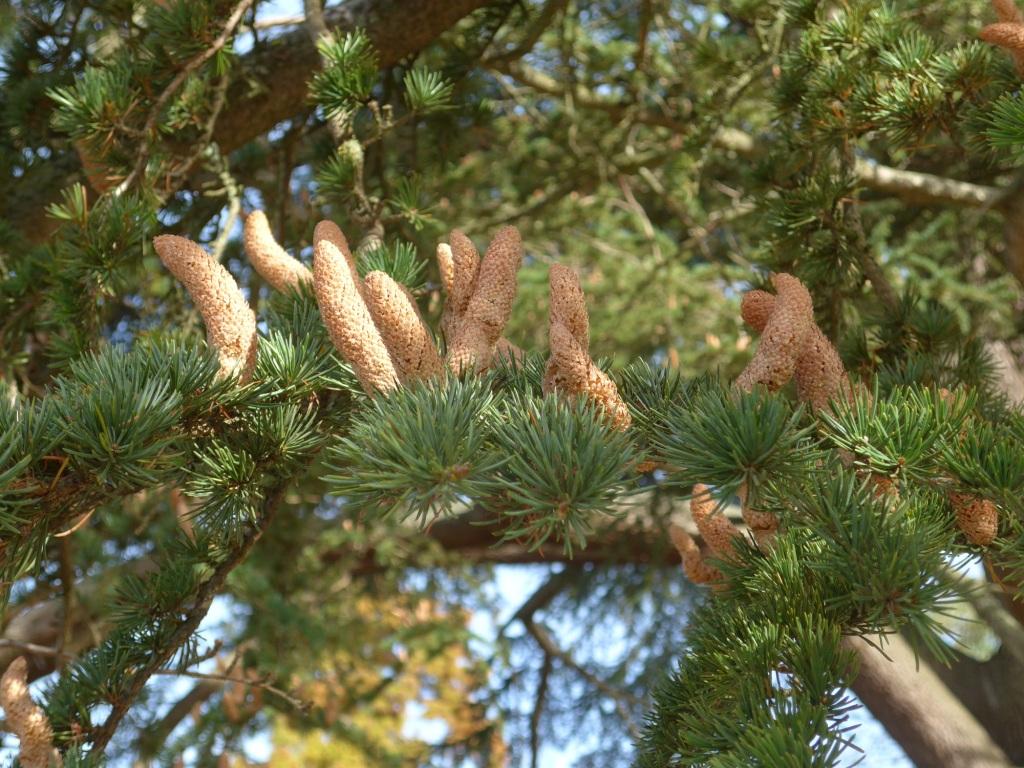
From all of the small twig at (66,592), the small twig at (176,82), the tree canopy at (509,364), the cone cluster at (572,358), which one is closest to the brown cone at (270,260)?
the tree canopy at (509,364)

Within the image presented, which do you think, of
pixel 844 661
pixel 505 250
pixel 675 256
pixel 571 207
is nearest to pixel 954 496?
pixel 844 661

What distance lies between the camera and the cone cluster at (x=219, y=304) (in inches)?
42.6

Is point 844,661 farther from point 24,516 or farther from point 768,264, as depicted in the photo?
point 768,264

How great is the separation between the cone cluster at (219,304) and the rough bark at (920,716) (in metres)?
1.87

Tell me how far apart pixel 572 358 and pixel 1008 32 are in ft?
2.71

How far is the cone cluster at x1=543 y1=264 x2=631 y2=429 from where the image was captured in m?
0.95

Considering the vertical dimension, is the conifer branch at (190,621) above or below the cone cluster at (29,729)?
above

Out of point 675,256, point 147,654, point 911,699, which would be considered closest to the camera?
point 147,654

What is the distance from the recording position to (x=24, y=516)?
957mm

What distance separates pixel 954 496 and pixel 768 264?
105cm

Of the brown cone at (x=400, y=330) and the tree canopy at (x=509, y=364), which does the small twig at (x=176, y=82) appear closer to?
the tree canopy at (x=509, y=364)

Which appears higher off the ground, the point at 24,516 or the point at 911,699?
the point at 911,699

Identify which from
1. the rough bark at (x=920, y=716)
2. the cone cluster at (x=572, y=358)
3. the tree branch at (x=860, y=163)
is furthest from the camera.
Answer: the tree branch at (x=860, y=163)

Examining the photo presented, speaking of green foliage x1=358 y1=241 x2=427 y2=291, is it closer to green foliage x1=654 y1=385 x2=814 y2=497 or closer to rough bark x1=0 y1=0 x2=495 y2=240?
green foliage x1=654 y1=385 x2=814 y2=497
